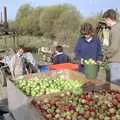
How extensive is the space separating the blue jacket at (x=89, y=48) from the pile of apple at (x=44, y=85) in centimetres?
128

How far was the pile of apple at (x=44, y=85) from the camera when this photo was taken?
507 centimetres

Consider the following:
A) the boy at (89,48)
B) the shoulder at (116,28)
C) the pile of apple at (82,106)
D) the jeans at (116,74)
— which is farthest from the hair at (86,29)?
the pile of apple at (82,106)

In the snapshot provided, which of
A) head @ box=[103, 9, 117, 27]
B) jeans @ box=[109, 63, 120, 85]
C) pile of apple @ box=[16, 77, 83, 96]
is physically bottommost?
pile of apple @ box=[16, 77, 83, 96]

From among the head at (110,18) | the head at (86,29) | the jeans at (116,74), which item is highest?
the head at (110,18)

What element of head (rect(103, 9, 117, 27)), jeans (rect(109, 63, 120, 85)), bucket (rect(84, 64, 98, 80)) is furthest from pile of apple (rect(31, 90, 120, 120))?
head (rect(103, 9, 117, 27))

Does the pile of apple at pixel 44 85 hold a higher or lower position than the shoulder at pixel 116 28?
lower

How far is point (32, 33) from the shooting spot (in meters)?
38.0

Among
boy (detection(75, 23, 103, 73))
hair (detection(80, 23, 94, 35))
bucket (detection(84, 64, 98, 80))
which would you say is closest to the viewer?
bucket (detection(84, 64, 98, 80))

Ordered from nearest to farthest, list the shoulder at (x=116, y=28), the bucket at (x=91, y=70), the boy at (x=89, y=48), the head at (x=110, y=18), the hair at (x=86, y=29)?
the bucket at (x=91, y=70) < the shoulder at (x=116, y=28) < the head at (x=110, y=18) < the hair at (x=86, y=29) < the boy at (x=89, y=48)

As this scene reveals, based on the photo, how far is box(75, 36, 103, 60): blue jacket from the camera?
686cm

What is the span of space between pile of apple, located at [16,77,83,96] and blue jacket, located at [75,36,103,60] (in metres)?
1.28

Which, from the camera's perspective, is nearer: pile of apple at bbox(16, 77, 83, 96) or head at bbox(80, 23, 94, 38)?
pile of apple at bbox(16, 77, 83, 96)

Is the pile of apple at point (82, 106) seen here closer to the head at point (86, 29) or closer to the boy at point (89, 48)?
the head at point (86, 29)

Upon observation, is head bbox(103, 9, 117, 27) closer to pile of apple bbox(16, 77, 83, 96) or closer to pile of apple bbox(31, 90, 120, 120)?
pile of apple bbox(16, 77, 83, 96)
